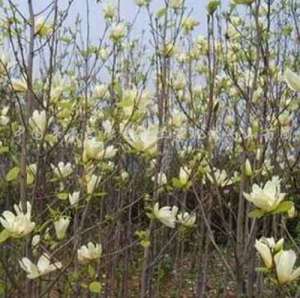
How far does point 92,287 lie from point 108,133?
655mm

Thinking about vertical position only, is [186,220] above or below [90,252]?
below

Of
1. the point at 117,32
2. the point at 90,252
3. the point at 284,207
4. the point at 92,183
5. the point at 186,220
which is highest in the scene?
the point at 117,32

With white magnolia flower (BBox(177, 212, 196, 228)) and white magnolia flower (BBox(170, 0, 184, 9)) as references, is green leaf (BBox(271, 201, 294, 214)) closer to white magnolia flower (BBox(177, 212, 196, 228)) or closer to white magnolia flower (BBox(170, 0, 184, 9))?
white magnolia flower (BBox(177, 212, 196, 228))

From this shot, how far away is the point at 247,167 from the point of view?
218 cm

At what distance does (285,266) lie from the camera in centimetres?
132

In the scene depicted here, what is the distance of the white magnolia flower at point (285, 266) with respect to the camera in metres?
1.32

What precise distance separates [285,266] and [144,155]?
0.68 metres

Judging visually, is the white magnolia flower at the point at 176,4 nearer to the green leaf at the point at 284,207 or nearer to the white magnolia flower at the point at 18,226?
the white magnolia flower at the point at 18,226

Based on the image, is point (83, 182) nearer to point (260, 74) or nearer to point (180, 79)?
point (260, 74)

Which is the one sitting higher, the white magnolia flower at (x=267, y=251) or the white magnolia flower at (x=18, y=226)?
the white magnolia flower at (x=267, y=251)

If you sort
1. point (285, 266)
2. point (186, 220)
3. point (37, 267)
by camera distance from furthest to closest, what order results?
point (186, 220), point (37, 267), point (285, 266)

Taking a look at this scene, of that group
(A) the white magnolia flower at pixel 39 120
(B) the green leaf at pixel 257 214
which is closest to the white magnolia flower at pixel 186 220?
(A) the white magnolia flower at pixel 39 120

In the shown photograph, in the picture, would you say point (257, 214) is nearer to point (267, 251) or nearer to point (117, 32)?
point (267, 251)

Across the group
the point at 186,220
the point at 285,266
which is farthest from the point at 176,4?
the point at 285,266
